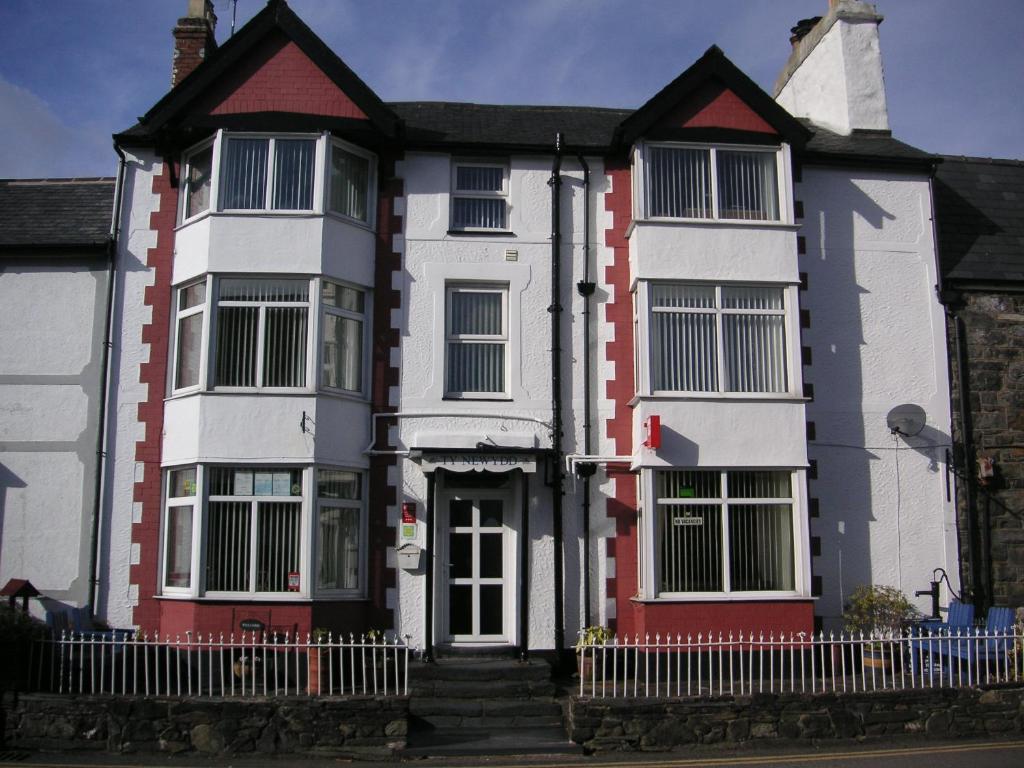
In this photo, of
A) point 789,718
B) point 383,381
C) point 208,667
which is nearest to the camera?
point 789,718

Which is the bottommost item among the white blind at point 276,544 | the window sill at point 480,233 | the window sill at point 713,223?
the white blind at point 276,544

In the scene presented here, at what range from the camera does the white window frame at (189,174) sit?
14.5 metres

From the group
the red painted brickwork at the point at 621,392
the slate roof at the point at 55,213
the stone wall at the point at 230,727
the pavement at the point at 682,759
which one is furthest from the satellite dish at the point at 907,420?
the slate roof at the point at 55,213

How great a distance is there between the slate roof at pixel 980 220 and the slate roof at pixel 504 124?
5566 millimetres

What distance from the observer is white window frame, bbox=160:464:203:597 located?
13.7 meters

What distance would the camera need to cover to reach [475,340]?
49.3ft

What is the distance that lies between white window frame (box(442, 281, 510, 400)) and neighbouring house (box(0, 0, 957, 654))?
49 mm

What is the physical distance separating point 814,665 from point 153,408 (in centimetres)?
952

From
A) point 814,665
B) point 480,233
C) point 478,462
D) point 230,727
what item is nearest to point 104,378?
point 478,462

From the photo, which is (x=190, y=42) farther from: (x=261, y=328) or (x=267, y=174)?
(x=261, y=328)

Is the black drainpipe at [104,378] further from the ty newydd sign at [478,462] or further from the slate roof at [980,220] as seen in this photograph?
the slate roof at [980,220]

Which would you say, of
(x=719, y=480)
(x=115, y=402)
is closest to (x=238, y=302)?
(x=115, y=402)

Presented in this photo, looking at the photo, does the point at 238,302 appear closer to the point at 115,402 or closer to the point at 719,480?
the point at 115,402

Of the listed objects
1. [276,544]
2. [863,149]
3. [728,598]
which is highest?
[863,149]
